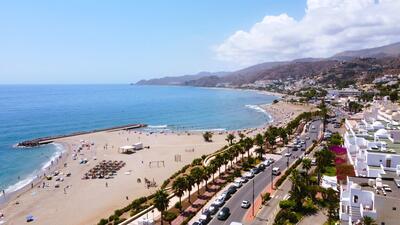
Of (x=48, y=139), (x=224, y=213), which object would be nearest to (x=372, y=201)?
(x=224, y=213)

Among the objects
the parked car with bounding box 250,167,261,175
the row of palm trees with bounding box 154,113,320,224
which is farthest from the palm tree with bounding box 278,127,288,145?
the parked car with bounding box 250,167,261,175

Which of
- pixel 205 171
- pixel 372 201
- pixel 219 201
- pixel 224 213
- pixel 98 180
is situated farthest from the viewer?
pixel 98 180

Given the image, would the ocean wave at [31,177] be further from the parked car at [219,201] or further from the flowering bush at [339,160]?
the flowering bush at [339,160]

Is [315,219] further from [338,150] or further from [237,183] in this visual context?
[338,150]

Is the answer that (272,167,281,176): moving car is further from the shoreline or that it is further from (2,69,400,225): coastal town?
the shoreline

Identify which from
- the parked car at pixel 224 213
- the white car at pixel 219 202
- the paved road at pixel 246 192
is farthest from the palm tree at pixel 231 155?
the parked car at pixel 224 213

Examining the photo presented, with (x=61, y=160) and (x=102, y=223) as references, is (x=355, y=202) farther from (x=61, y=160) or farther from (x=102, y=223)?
(x=61, y=160)

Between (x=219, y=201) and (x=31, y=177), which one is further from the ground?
(x=219, y=201)
